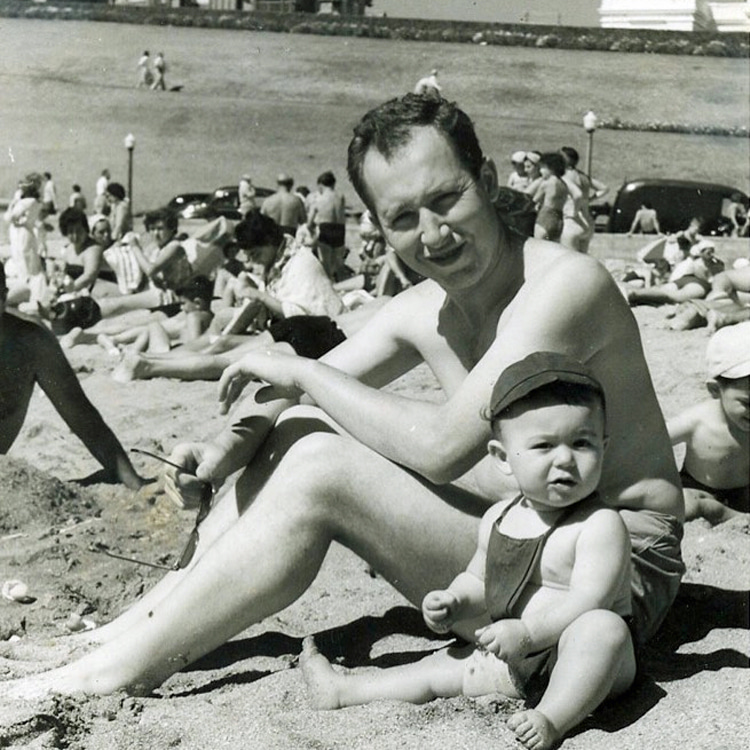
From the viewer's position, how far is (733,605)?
9.29 ft

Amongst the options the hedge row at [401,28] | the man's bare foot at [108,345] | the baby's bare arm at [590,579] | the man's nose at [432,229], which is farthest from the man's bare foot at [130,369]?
the hedge row at [401,28]

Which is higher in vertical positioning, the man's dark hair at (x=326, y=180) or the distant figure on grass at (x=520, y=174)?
the distant figure on grass at (x=520, y=174)

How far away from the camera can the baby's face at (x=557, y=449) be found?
2066mm

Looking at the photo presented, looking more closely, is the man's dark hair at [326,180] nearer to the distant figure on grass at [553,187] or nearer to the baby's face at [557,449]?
the distant figure on grass at [553,187]

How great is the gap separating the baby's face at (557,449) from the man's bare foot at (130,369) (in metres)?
4.80

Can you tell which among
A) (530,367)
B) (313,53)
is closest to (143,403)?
(530,367)

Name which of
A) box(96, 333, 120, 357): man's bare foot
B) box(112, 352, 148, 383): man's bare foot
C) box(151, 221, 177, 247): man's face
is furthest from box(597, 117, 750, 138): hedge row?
Result: box(112, 352, 148, 383): man's bare foot

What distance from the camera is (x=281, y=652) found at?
2.72m

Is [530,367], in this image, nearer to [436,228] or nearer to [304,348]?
[436,228]

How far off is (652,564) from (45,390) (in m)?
2.62

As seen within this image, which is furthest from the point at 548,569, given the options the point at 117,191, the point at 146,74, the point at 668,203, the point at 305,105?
the point at 146,74

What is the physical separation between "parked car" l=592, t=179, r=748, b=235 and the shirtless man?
50.2 feet

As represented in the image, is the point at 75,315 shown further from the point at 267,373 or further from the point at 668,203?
the point at 668,203

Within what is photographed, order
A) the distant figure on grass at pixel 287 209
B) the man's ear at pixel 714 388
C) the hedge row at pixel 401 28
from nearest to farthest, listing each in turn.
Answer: the man's ear at pixel 714 388, the distant figure on grass at pixel 287 209, the hedge row at pixel 401 28
